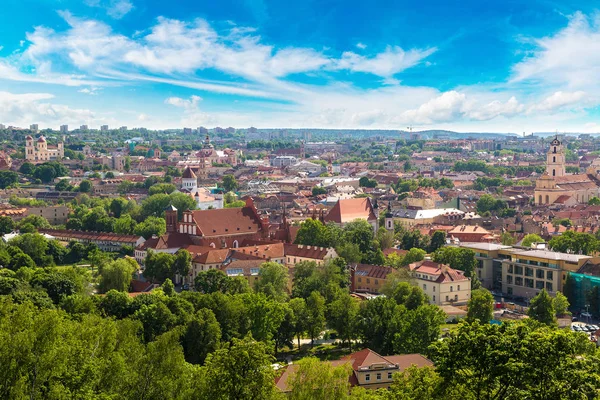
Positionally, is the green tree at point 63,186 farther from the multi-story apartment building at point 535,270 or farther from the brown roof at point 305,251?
the multi-story apartment building at point 535,270

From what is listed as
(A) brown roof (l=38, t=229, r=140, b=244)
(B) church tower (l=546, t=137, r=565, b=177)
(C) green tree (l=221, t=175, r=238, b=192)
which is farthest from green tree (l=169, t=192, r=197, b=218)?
(B) church tower (l=546, t=137, r=565, b=177)

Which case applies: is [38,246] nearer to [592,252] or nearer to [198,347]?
[198,347]

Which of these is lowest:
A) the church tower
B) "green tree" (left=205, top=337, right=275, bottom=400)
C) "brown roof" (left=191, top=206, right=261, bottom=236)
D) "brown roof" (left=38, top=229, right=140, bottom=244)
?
"brown roof" (left=38, top=229, right=140, bottom=244)

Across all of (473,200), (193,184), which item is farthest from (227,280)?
(473,200)

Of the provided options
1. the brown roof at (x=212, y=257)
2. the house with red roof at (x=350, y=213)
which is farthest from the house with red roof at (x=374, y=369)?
the house with red roof at (x=350, y=213)

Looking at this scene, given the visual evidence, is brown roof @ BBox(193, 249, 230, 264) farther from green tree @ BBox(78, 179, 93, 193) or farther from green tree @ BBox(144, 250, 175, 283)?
green tree @ BBox(78, 179, 93, 193)

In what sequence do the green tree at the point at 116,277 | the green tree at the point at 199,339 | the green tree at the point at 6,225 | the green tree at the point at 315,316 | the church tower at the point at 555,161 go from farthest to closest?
the church tower at the point at 555,161 → the green tree at the point at 6,225 → the green tree at the point at 116,277 → the green tree at the point at 315,316 → the green tree at the point at 199,339

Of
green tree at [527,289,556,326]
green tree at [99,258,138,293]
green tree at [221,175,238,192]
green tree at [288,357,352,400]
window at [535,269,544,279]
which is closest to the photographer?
green tree at [288,357,352,400]
